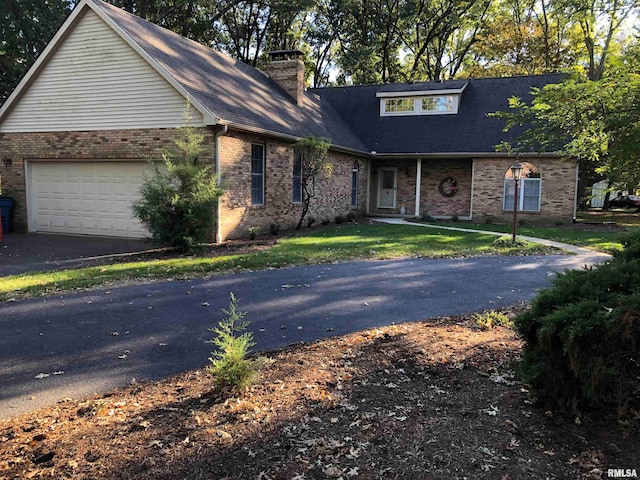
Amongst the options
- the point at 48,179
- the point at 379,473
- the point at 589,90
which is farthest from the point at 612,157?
the point at 48,179

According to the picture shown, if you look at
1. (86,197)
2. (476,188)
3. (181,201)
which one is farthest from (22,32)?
(476,188)

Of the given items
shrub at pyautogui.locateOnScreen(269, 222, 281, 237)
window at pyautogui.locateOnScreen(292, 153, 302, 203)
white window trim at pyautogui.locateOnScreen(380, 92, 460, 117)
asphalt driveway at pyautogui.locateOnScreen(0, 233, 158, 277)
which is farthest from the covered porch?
asphalt driveway at pyautogui.locateOnScreen(0, 233, 158, 277)

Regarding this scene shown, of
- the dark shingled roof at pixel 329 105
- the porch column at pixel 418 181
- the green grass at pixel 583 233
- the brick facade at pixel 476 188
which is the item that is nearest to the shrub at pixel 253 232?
the dark shingled roof at pixel 329 105

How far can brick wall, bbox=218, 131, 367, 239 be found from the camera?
12.2 meters

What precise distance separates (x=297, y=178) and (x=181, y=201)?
649 centimetres

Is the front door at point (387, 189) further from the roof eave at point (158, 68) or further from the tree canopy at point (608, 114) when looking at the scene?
the tree canopy at point (608, 114)

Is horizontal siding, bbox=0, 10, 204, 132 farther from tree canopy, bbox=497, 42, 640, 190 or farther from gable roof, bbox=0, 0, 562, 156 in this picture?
tree canopy, bbox=497, 42, 640, 190

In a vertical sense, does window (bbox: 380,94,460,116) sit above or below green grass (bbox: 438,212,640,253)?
above

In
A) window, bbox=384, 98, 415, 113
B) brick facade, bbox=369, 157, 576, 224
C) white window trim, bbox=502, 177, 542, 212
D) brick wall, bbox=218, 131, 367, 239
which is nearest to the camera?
brick wall, bbox=218, 131, 367, 239

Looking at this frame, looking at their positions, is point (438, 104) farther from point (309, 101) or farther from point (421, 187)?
point (309, 101)

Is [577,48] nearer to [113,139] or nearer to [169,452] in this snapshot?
[113,139]

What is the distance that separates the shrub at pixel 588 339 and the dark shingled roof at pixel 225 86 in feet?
31.5

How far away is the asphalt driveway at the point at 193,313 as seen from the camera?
13.7 feet

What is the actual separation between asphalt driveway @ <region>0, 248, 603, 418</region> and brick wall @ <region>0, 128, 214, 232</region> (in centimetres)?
546
